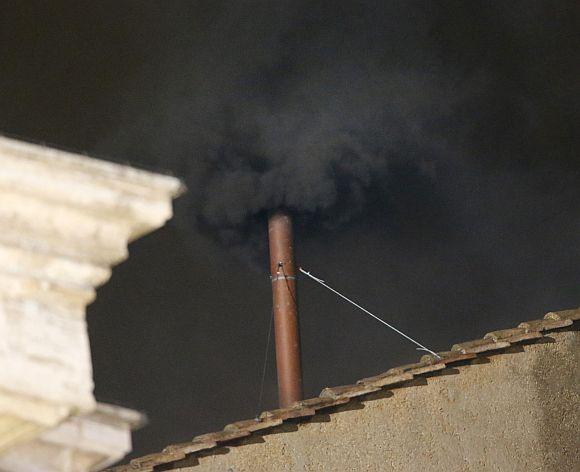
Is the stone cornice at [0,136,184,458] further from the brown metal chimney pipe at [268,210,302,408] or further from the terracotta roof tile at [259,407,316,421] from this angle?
the brown metal chimney pipe at [268,210,302,408]

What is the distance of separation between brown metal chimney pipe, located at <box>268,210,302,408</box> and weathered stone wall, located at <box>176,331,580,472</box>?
3.92m

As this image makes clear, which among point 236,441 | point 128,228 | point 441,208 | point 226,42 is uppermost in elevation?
point 226,42

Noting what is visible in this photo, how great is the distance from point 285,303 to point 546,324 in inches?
186

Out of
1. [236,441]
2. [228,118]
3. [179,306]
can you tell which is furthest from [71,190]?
[179,306]

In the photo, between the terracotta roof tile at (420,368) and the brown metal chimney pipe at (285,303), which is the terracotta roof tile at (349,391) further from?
the brown metal chimney pipe at (285,303)

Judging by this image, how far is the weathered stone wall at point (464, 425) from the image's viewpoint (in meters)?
10.1

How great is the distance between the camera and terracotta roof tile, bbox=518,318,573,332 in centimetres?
1083

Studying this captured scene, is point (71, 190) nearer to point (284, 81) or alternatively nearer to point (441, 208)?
point (284, 81)

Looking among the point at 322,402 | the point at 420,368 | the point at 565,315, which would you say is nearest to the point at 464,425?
the point at 420,368

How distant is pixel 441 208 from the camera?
30.5 m

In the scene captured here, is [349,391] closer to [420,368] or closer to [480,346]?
[420,368]

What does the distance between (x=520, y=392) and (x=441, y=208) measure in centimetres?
1975

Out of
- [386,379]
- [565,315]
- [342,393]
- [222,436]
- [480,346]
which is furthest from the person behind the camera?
[565,315]

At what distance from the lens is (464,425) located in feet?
35.4
